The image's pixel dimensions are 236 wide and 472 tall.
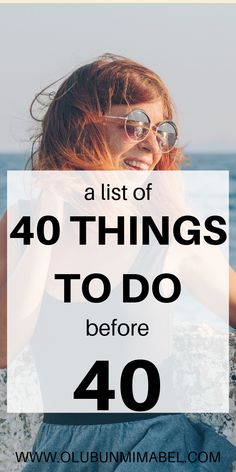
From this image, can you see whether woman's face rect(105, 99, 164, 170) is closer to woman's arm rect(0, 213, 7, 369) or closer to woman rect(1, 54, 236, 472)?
woman rect(1, 54, 236, 472)

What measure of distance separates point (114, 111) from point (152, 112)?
3.6 inches

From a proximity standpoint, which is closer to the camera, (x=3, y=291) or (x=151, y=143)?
(x=3, y=291)

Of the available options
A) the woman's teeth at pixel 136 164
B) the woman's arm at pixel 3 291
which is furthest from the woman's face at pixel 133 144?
the woman's arm at pixel 3 291

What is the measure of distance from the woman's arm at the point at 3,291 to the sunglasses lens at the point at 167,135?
406 millimetres

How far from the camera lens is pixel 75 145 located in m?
2.16

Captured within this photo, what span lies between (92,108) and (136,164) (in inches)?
7.1

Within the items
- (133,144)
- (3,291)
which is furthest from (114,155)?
(3,291)

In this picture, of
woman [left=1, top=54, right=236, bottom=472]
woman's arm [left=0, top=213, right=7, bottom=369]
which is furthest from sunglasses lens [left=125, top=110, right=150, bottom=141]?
woman's arm [left=0, top=213, right=7, bottom=369]

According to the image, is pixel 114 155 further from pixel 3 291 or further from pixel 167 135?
pixel 3 291

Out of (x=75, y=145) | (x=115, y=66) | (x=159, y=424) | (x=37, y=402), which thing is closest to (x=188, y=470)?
(x=159, y=424)

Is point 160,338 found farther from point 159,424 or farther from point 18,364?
point 18,364

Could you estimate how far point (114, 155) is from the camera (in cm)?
212

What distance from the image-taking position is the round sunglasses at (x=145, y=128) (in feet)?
6.72

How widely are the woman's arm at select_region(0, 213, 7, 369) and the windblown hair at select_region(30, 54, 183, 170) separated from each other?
0.59 feet
